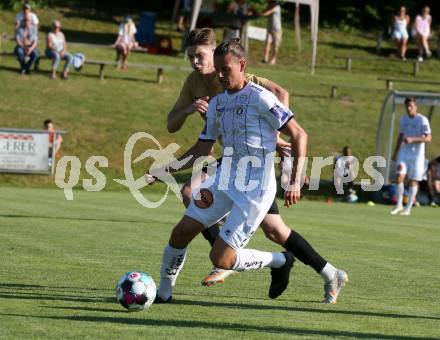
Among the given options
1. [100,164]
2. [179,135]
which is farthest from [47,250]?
[179,135]

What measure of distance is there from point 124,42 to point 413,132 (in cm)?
1390

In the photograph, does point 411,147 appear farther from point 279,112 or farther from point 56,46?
point 279,112

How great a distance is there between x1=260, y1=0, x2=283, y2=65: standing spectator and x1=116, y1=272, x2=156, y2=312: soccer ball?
2770 centimetres

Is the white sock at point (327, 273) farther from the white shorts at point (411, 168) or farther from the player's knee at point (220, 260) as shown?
the white shorts at point (411, 168)

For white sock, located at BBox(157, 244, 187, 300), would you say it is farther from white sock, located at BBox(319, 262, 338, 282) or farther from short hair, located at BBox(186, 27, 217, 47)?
short hair, located at BBox(186, 27, 217, 47)

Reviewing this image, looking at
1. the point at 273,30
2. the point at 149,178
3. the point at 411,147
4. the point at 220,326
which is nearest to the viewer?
the point at 220,326

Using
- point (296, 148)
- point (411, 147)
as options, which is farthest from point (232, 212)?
point (411, 147)

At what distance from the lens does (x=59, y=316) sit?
6742mm

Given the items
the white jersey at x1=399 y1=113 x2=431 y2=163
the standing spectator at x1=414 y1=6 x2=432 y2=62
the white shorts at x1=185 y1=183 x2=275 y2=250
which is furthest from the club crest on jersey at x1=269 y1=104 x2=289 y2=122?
the standing spectator at x1=414 y1=6 x2=432 y2=62

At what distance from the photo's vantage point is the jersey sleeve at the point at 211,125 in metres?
Answer: 7.44

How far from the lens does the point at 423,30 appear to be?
1473 inches

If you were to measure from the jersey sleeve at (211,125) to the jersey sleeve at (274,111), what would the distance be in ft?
1.36

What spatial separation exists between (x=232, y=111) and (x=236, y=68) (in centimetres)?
31

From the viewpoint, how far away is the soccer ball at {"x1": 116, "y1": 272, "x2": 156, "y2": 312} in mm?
7055
